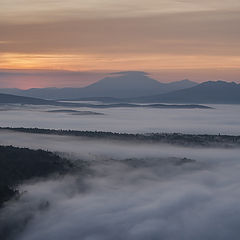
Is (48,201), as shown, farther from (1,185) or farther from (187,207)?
(187,207)

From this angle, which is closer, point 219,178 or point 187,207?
point 187,207

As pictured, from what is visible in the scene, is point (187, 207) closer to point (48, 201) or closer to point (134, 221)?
point (134, 221)

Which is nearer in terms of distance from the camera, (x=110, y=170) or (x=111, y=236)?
(x=111, y=236)

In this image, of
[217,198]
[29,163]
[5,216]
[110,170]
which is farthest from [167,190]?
[5,216]

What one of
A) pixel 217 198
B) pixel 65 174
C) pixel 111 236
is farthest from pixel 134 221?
pixel 65 174

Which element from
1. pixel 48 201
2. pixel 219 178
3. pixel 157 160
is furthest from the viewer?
pixel 157 160

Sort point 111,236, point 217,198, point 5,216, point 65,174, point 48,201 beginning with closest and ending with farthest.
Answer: point 111,236 < point 5,216 < point 48,201 < point 217,198 < point 65,174
